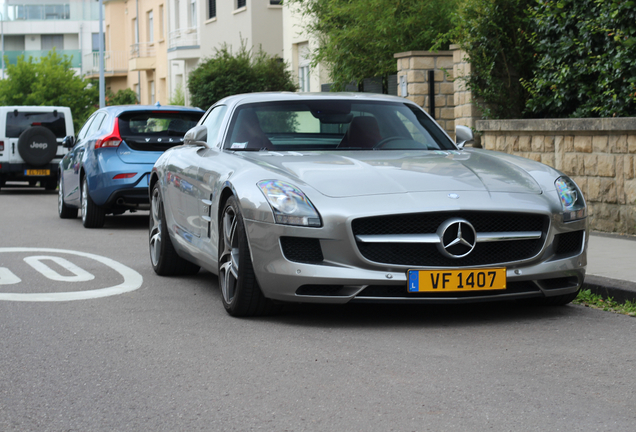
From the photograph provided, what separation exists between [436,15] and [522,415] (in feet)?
43.3

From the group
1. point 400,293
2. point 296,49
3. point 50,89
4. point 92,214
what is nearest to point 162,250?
point 400,293

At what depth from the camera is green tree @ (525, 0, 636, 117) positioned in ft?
36.0

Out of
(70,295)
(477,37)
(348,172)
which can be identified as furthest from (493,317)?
(477,37)

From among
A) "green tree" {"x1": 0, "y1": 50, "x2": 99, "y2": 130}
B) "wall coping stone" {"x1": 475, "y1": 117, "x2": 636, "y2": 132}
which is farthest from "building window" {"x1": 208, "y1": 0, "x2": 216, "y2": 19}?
"wall coping stone" {"x1": 475, "y1": 117, "x2": 636, "y2": 132}

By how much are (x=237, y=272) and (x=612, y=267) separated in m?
3.29

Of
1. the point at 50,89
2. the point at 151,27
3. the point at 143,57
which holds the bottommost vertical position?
the point at 50,89

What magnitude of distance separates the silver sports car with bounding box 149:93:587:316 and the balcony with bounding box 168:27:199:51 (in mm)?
30202

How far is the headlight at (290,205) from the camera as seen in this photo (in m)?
5.84

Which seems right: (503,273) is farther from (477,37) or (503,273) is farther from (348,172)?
(477,37)

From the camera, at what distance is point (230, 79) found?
25312 millimetres

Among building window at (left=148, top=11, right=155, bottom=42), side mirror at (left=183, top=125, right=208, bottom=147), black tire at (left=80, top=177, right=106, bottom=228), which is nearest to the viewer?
side mirror at (left=183, top=125, right=208, bottom=147)

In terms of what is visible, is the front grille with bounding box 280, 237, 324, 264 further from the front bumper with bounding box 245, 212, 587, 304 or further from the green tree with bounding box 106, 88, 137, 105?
the green tree with bounding box 106, 88, 137, 105

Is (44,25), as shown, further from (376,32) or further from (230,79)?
(376,32)

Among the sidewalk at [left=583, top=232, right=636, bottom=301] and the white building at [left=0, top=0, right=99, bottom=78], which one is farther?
the white building at [left=0, top=0, right=99, bottom=78]
